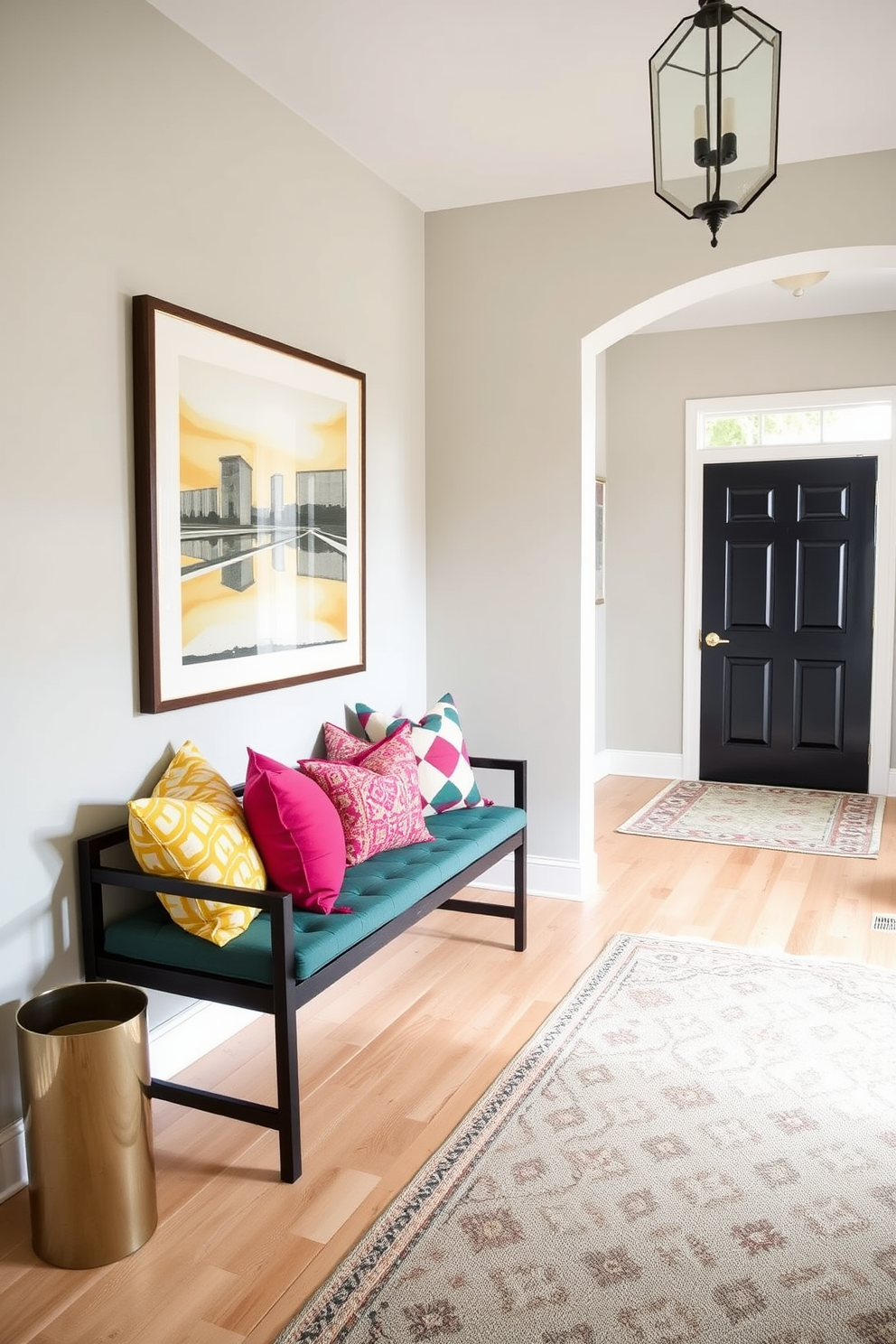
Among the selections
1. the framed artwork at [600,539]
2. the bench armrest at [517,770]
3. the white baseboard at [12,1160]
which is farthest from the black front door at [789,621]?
the white baseboard at [12,1160]

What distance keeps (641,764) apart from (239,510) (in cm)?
414

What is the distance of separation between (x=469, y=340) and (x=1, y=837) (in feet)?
9.15

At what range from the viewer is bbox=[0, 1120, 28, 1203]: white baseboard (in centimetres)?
224

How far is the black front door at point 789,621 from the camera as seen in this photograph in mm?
5969

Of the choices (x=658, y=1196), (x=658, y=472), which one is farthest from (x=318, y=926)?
(x=658, y=472)

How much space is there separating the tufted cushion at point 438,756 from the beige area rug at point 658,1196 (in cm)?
86

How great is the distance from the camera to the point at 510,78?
120 inches

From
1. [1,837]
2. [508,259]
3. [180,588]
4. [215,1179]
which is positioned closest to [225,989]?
[215,1179]

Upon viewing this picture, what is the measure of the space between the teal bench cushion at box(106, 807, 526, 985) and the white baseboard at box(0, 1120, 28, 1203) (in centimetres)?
43

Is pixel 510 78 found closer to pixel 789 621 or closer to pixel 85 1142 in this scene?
pixel 85 1142

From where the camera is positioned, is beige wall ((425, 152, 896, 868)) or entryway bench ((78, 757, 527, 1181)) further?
beige wall ((425, 152, 896, 868))

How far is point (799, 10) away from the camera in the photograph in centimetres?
269

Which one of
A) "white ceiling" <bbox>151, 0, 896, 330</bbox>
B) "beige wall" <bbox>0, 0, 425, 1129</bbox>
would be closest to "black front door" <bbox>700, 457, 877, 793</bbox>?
"white ceiling" <bbox>151, 0, 896, 330</bbox>

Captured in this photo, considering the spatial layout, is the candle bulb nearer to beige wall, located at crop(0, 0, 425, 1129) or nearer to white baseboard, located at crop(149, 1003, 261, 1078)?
beige wall, located at crop(0, 0, 425, 1129)
